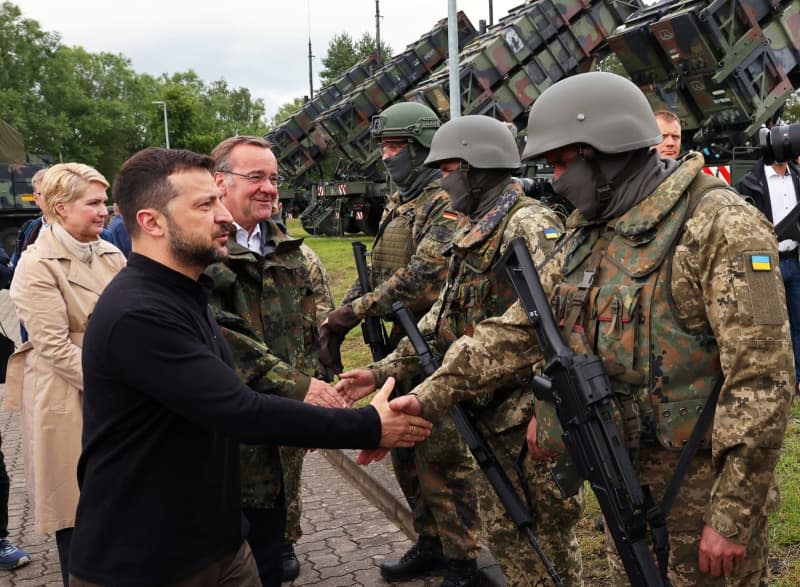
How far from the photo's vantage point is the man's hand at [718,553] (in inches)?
81.5

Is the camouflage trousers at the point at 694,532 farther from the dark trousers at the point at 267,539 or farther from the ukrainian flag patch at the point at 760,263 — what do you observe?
the dark trousers at the point at 267,539

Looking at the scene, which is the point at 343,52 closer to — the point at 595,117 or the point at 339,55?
the point at 339,55

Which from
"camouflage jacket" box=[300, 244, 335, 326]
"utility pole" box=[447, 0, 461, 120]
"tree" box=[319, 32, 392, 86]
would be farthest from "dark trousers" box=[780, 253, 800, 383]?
"tree" box=[319, 32, 392, 86]

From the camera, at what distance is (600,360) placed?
232 centimetres

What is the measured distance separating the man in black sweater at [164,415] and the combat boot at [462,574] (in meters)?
1.82

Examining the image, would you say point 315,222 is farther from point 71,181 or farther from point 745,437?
point 745,437

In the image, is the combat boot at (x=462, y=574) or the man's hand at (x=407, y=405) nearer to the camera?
the man's hand at (x=407, y=405)

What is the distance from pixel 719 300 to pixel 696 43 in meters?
11.4

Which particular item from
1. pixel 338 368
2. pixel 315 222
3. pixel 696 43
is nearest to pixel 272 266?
pixel 338 368

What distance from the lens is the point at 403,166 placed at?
15.4 feet

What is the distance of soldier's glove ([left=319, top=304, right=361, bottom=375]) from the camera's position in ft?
13.2

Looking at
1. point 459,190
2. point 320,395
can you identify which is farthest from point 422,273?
point 320,395

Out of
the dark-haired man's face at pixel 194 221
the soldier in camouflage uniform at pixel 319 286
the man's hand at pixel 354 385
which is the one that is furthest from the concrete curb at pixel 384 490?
the dark-haired man's face at pixel 194 221

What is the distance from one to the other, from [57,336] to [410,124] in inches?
92.0
